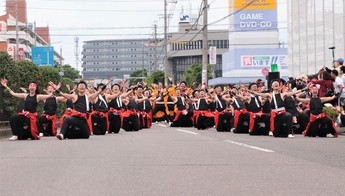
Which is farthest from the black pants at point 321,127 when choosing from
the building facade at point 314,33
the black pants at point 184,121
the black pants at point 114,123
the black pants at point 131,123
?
the building facade at point 314,33

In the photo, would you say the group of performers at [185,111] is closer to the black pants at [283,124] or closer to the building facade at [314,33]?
the black pants at [283,124]

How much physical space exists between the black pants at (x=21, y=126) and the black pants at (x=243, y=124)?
7.41m

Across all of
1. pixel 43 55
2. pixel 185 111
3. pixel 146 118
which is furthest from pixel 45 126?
pixel 43 55

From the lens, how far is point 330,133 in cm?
1789

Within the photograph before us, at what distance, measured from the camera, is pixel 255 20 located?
3361 inches

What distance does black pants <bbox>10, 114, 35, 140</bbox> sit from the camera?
17.2 metres

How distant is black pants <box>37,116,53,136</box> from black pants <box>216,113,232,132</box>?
6668 mm

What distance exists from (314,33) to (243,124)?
97.1 ft

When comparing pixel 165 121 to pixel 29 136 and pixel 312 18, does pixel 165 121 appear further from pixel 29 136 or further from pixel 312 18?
pixel 312 18

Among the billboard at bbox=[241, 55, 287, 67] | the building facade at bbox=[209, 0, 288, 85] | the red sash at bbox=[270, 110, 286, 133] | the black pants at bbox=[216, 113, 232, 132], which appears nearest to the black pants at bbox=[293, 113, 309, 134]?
the red sash at bbox=[270, 110, 286, 133]

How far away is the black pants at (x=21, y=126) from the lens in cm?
1717

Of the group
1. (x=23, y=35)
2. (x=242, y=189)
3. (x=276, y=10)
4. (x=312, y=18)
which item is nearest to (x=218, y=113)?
(x=242, y=189)

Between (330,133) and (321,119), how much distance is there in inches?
26.5

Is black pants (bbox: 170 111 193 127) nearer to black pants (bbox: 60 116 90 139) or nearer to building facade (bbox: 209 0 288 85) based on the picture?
black pants (bbox: 60 116 90 139)
